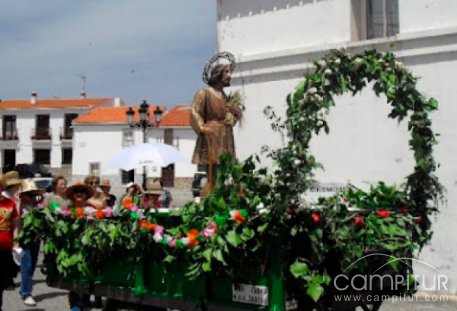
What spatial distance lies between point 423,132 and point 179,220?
7.29ft

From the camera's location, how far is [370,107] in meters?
9.59

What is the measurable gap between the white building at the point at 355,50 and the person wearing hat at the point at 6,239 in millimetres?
4623

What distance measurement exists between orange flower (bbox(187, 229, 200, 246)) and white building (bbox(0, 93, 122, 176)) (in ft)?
187

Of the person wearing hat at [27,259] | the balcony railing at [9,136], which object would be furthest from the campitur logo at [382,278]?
the balcony railing at [9,136]

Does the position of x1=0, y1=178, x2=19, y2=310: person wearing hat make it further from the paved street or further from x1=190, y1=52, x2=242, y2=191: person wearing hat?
x1=190, y1=52, x2=242, y2=191: person wearing hat

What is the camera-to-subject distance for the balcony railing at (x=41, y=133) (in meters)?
61.4

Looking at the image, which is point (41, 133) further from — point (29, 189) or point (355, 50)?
point (355, 50)

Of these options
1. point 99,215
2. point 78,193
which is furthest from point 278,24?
point 99,215

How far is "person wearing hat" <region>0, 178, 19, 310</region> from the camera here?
6.80 m

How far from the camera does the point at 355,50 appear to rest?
9648mm

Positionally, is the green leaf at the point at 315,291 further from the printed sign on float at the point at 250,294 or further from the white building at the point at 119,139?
the white building at the point at 119,139

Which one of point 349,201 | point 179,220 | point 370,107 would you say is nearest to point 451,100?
point 370,107

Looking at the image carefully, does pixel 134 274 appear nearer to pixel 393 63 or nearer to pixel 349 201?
pixel 349 201

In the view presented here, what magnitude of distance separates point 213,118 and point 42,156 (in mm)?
59231
